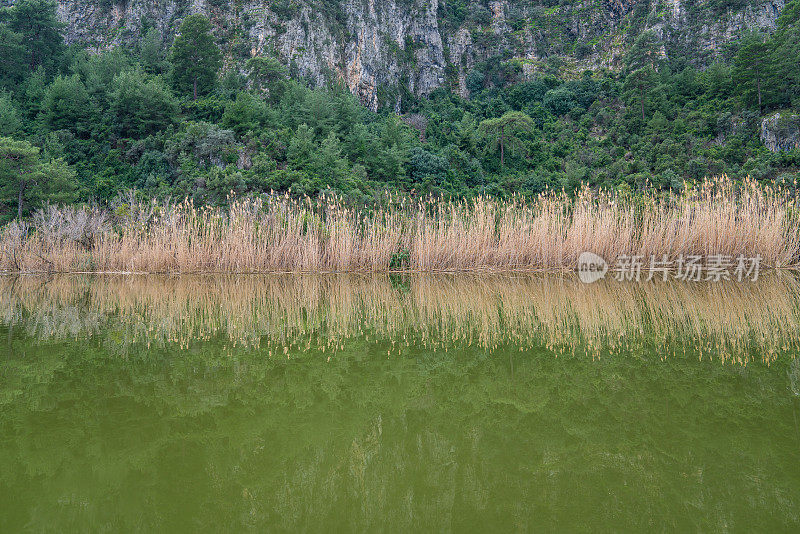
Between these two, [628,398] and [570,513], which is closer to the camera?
[570,513]

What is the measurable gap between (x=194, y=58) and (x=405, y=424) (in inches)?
944

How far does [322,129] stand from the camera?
20.2m

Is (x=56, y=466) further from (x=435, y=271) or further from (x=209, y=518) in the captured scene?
(x=435, y=271)

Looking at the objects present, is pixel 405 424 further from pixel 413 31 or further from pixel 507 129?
pixel 413 31

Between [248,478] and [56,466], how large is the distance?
2.00 ft

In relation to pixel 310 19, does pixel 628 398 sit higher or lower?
lower

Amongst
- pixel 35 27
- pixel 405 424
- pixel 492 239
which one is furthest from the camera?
pixel 35 27

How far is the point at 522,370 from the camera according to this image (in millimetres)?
2369

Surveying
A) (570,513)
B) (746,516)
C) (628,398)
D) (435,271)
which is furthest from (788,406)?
(435,271)

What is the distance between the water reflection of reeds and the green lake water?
38 mm

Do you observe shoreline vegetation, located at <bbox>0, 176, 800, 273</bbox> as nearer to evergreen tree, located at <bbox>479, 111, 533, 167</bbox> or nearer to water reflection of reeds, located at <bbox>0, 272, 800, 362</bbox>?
water reflection of reeds, located at <bbox>0, 272, 800, 362</bbox>
